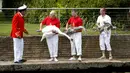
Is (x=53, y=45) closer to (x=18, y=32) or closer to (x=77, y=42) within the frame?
(x=77, y=42)

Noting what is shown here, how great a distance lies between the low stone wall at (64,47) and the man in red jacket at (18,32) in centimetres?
116

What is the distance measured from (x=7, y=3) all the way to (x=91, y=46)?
2124cm

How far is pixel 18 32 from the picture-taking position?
13984 millimetres

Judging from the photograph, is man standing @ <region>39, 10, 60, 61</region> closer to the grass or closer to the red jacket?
the red jacket

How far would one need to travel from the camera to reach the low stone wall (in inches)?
604

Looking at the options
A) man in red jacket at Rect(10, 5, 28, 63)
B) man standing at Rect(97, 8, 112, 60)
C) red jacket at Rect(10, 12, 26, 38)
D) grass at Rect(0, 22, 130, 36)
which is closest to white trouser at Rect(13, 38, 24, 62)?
man in red jacket at Rect(10, 5, 28, 63)

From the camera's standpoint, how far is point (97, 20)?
50.3ft

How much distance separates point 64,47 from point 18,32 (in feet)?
7.25

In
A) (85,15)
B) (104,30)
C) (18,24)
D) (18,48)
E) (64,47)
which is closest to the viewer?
(18,24)

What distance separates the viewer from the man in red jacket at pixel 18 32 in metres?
13.9

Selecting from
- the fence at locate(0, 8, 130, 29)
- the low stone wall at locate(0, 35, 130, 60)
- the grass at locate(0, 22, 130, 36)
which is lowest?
the low stone wall at locate(0, 35, 130, 60)

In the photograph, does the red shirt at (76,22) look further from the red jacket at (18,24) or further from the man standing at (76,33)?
the red jacket at (18,24)

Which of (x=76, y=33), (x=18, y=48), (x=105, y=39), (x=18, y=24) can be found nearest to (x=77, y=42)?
(x=76, y=33)

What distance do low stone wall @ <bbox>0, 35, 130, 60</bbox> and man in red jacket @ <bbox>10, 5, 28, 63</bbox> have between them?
45.8 inches
